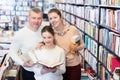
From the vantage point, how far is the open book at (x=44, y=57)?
94.8 inches

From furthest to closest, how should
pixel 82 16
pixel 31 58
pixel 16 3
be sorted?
pixel 16 3
pixel 82 16
pixel 31 58

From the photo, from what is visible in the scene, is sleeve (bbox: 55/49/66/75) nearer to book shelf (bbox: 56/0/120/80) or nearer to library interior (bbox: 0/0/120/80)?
library interior (bbox: 0/0/120/80)

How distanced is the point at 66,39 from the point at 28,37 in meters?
0.39

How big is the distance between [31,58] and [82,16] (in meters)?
3.13

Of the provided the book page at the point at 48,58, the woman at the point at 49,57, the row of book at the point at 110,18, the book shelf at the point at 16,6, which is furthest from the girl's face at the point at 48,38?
the book shelf at the point at 16,6

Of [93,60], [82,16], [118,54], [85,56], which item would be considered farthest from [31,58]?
[82,16]

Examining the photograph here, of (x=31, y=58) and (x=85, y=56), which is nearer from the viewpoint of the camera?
(x=31, y=58)

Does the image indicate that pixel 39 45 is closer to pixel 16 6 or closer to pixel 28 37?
pixel 28 37

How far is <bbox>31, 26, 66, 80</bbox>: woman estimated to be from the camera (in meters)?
2.41

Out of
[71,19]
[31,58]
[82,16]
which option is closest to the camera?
[31,58]

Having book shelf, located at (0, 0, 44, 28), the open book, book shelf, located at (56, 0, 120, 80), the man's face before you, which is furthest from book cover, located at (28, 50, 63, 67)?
book shelf, located at (0, 0, 44, 28)

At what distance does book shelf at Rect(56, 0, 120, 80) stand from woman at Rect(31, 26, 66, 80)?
72 cm

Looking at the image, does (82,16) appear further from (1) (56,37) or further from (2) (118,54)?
(1) (56,37)

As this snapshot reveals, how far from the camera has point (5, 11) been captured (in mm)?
9984
